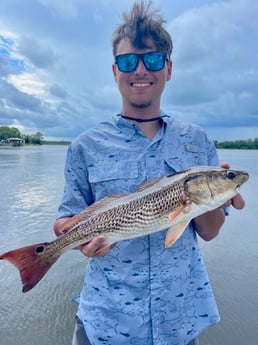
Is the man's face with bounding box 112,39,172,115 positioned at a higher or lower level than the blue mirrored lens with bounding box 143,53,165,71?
lower

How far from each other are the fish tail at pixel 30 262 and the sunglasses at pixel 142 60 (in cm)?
132

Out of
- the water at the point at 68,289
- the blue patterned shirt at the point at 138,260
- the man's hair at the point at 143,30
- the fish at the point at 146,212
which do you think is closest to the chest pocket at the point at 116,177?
the blue patterned shirt at the point at 138,260

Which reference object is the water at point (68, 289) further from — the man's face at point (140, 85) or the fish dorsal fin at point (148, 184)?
the man's face at point (140, 85)

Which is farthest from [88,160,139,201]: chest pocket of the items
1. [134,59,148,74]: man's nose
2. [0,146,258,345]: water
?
[0,146,258,345]: water

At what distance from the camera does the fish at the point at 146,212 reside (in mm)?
2076

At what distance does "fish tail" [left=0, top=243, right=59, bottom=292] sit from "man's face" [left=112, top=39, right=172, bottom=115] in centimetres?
115

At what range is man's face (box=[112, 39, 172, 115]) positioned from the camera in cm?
239

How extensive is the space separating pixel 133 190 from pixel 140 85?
0.73 meters

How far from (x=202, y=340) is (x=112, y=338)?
191 cm

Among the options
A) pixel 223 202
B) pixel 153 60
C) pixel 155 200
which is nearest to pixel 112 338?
pixel 155 200

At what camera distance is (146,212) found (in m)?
2.12

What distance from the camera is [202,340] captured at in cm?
370

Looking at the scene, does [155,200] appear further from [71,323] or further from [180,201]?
[71,323]

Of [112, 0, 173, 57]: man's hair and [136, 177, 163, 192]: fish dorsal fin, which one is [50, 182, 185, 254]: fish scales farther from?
[112, 0, 173, 57]: man's hair
